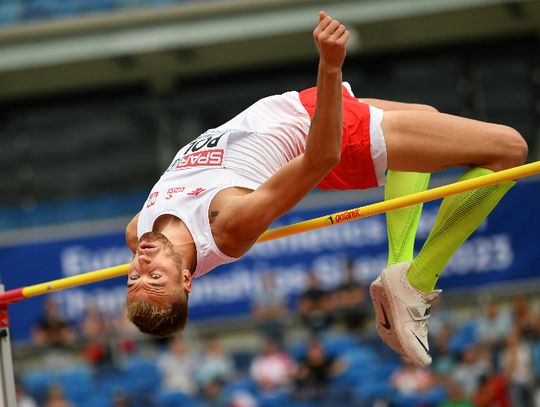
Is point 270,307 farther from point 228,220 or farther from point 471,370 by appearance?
point 228,220

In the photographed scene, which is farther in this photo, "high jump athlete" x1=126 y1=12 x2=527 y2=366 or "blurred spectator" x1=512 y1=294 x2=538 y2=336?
"blurred spectator" x1=512 y1=294 x2=538 y2=336

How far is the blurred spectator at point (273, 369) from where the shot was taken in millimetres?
10218

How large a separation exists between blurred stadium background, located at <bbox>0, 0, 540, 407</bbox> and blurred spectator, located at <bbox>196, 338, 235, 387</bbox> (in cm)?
2

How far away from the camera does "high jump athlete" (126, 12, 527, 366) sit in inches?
168

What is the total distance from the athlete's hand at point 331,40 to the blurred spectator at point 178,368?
6807 mm

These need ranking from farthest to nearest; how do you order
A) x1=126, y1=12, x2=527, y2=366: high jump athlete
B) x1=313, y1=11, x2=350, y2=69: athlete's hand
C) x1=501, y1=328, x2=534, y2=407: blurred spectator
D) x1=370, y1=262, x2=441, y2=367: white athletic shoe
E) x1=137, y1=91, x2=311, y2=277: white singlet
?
x1=501, y1=328, x2=534, y2=407: blurred spectator → x1=370, y1=262, x2=441, y2=367: white athletic shoe → x1=137, y1=91, x2=311, y2=277: white singlet → x1=126, y1=12, x2=527, y2=366: high jump athlete → x1=313, y1=11, x2=350, y2=69: athlete's hand

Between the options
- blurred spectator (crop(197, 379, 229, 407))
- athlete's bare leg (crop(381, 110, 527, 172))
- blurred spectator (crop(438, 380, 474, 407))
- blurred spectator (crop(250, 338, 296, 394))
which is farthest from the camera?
blurred spectator (crop(250, 338, 296, 394))

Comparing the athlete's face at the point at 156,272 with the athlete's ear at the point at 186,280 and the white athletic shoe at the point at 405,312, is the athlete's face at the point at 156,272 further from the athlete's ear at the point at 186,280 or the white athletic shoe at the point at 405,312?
the white athletic shoe at the point at 405,312

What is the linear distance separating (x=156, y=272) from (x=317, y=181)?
0.72 m

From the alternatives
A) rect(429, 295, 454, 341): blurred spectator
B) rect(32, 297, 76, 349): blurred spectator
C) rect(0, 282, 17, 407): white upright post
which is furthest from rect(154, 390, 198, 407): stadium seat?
rect(0, 282, 17, 407): white upright post

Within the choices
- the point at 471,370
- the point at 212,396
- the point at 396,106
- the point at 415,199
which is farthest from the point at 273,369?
the point at 415,199

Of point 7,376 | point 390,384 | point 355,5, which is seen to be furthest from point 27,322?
point 7,376

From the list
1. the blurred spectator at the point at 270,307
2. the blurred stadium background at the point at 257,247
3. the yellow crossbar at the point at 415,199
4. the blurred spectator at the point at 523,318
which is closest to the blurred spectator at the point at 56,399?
the blurred stadium background at the point at 257,247

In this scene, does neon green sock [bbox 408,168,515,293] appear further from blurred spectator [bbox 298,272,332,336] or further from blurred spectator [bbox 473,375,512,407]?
blurred spectator [bbox 298,272,332,336]
